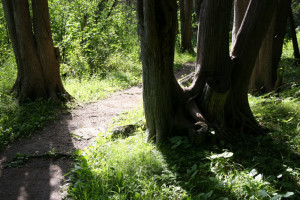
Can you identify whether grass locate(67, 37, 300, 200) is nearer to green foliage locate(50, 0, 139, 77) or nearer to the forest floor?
the forest floor

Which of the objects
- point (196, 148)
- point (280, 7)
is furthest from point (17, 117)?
point (280, 7)

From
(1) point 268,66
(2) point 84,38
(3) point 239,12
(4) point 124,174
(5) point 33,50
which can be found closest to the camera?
(4) point 124,174

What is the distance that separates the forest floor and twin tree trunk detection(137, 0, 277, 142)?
1.58 metres

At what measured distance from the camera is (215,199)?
294cm

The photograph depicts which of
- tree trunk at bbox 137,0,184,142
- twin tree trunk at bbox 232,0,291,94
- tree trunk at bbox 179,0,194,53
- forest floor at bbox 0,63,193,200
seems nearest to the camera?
forest floor at bbox 0,63,193,200

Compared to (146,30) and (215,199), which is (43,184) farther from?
(146,30)

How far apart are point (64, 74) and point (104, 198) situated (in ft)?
24.7

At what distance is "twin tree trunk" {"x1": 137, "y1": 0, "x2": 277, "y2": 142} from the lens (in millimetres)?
3891

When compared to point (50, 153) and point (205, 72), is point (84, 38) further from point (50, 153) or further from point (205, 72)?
point (205, 72)

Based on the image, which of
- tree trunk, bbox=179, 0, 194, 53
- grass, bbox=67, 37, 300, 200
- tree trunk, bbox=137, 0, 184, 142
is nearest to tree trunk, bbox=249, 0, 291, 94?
grass, bbox=67, 37, 300, 200

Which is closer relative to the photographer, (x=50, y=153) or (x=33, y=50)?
(x=50, y=153)

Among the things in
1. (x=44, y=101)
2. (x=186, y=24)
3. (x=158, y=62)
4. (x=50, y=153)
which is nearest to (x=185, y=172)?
(x=158, y=62)

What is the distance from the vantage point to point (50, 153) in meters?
4.40

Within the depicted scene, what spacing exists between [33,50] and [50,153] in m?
3.25
